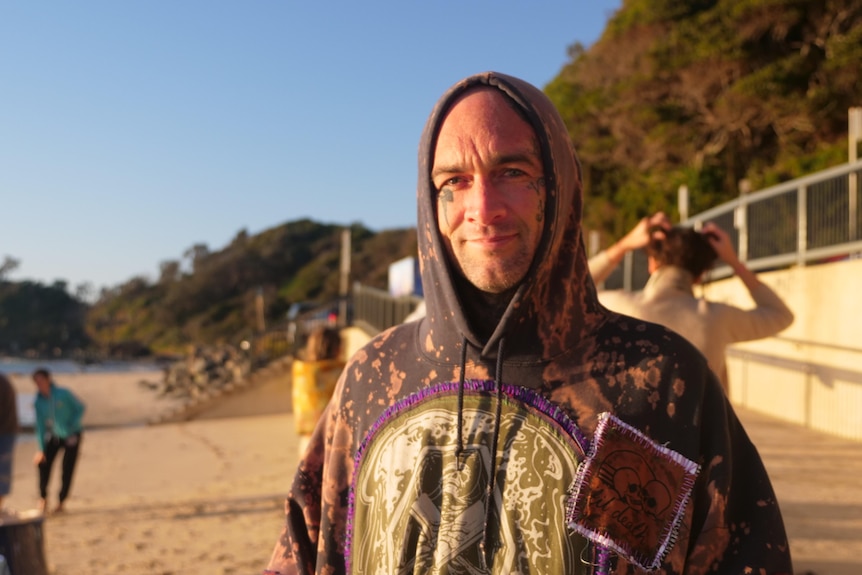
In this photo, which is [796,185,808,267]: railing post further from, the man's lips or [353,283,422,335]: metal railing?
the man's lips

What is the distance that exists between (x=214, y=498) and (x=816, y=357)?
24.4 feet

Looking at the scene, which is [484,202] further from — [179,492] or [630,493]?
[179,492]

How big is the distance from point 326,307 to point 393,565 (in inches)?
915

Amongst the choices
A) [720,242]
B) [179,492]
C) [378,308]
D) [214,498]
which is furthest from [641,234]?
[378,308]

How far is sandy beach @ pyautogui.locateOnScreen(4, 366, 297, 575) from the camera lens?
749cm

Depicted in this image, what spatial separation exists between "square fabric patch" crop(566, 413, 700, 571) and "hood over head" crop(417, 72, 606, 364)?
0.20m

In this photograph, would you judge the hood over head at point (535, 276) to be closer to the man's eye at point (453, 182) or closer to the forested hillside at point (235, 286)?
the man's eye at point (453, 182)

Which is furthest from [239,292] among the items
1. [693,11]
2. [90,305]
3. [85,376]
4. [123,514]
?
[123,514]

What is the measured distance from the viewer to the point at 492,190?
1.60 meters

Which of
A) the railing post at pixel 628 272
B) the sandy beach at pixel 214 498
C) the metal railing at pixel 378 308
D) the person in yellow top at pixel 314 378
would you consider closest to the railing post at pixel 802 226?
the sandy beach at pixel 214 498

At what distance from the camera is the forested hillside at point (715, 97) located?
17.7 meters

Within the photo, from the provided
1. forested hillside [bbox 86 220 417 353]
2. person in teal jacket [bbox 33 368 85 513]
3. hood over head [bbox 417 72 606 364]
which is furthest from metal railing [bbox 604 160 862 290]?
forested hillside [bbox 86 220 417 353]

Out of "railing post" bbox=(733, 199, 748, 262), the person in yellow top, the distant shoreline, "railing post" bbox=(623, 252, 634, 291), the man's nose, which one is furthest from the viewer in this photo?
the distant shoreline

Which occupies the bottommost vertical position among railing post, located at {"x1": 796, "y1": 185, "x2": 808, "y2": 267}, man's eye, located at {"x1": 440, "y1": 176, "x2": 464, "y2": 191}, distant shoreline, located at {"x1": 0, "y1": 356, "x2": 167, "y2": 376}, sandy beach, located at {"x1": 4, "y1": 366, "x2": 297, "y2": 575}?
distant shoreline, located at {"x1": 0, "y1": 356, "x2": 167, "y2": 376}
